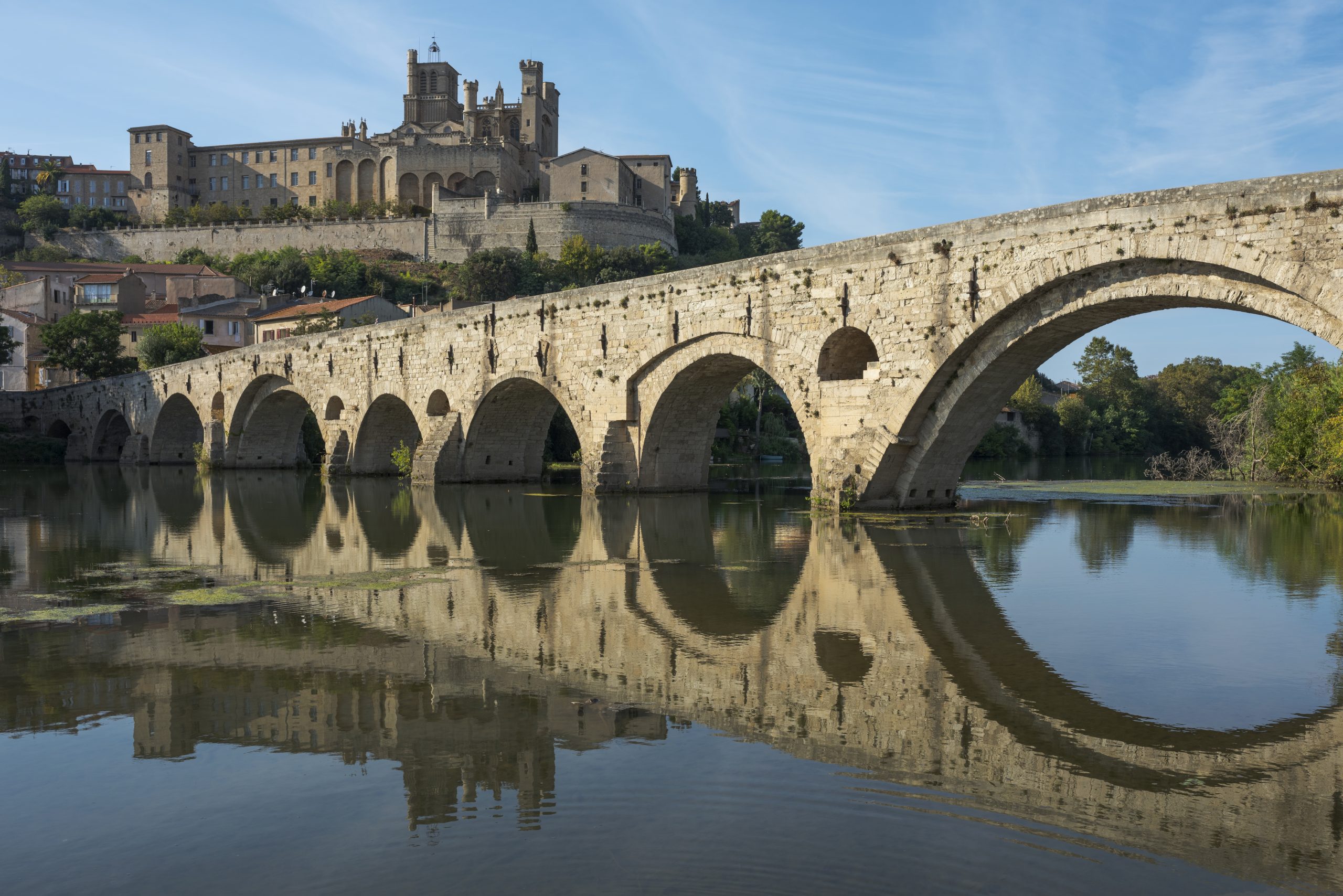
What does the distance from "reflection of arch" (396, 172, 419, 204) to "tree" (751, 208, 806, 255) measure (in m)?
31.8

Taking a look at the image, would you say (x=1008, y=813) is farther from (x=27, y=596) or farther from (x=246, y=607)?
(x=27, y=596)

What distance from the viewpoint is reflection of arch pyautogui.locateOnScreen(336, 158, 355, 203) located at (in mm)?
95875

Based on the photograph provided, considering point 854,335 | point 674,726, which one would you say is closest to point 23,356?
point 854,335

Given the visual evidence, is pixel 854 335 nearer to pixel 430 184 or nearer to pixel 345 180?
pixel 430 184

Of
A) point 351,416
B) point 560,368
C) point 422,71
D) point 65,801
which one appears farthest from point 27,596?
point 422,71

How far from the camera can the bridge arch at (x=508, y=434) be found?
1112 inches

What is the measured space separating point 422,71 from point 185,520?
93.2 meters

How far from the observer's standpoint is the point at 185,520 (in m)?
19.0

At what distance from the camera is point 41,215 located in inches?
3782

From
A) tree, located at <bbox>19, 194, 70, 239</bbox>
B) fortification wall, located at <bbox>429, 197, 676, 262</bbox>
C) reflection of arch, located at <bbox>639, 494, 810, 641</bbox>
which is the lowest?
reflection of arch, located at <bbox>639, 494, 810, 641</bbox>

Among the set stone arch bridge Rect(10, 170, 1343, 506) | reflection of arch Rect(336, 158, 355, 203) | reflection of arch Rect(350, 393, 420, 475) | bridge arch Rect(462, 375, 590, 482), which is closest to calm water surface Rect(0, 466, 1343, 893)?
stone arch bridge Rect(10, 170, 1343, 506)

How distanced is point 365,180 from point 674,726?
3811 inches

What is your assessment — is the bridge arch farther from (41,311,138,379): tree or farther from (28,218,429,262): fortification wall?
(28,218,429,262): fortification wall

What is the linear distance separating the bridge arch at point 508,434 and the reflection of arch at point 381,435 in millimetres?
4575
